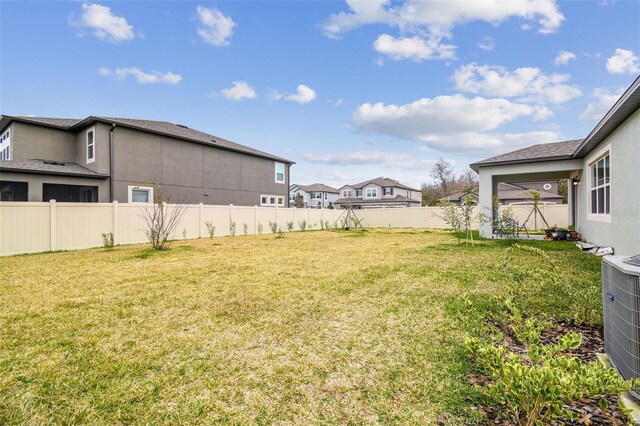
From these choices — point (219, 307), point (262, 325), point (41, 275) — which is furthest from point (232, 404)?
point (41, 275)

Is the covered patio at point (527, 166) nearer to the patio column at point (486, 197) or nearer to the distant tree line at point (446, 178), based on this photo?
the patio column at point (486, 197)

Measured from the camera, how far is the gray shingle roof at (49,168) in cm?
1127

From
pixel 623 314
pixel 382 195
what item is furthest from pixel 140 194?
pixel 382 195

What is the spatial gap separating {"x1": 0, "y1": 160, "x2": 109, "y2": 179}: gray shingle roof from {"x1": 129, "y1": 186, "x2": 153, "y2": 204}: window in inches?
48.2

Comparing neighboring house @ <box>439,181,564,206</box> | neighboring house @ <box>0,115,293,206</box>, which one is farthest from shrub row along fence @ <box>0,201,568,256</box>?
neighboring house @ <box>439,181,564,206</box>

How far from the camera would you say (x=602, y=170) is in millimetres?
8633

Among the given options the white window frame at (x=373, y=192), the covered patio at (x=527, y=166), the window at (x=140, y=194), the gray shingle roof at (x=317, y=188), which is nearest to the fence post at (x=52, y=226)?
the window at (x=140, y=194)

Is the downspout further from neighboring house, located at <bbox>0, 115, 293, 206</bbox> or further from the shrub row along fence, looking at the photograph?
the shrub row along fence

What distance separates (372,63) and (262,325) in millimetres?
14447

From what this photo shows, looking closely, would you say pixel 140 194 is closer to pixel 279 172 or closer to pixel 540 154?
pixel 279 172

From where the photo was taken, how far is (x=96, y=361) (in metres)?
2.64

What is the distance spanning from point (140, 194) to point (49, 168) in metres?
3.37

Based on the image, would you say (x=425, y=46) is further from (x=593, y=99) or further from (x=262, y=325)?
(x=262, y=325)

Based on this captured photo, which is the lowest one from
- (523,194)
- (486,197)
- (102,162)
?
(486,197)
